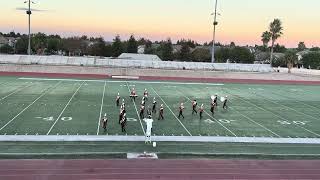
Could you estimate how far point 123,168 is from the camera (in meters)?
14.9

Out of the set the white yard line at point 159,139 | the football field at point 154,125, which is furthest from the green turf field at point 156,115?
the white yard line at point 159,139

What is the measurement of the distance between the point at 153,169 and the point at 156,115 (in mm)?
10451

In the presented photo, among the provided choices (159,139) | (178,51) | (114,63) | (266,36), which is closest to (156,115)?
(159,139)

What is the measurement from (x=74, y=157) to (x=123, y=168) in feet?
7.10

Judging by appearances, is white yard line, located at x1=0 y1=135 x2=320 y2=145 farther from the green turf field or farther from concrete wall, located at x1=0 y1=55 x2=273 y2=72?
concrete wall, located at x1=0 y1=55 x2=273 y2=72

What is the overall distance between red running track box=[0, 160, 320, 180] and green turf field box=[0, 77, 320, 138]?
15.3 feet

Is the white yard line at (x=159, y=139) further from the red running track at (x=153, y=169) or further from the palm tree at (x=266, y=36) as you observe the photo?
the palm tree at (x=266, y=36)

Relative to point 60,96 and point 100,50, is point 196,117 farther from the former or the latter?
point 100,50

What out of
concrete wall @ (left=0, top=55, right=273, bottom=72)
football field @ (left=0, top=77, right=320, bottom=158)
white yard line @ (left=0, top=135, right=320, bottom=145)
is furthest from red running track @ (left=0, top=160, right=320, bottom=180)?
Answer: concrete wall @ (left=0, top=55, right=273, bottom=72)

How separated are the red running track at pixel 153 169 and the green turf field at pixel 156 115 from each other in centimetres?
466

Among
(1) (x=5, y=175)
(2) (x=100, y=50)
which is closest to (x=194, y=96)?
(1) (x=5, y=175)

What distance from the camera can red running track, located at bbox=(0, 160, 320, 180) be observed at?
14.0 m

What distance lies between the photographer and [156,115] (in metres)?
25.3

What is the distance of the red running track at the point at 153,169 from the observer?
1402 cm
